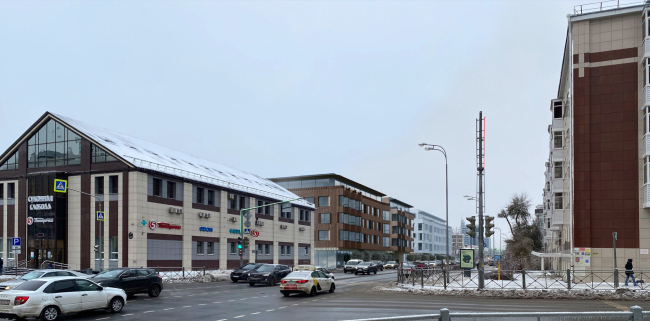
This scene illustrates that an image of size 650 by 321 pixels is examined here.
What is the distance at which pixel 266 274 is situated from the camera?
39.9 meters

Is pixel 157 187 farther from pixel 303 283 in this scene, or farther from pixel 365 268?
pixel 303 283

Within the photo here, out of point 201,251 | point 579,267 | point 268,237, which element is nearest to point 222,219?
point 201,251

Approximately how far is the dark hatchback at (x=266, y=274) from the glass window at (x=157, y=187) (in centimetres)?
1538

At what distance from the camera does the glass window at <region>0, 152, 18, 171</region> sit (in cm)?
5641

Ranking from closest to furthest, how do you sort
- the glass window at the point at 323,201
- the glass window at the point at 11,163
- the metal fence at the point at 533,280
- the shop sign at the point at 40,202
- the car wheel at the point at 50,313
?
1. the car wheel at the point at 50,313
2. the metal fence at the point at 533,280
3. the shop sign at the point at 40,202
4. the glass window at the point at 11,163
5. the glass window at the point at 323,201

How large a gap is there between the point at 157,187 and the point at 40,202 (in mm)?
10734

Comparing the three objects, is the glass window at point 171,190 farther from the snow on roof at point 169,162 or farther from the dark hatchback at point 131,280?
the dark hatchback at point 131,280

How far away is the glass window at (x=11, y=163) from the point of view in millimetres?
56406

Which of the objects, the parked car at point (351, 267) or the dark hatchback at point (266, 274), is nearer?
the dark hatchback at point (266, 274)

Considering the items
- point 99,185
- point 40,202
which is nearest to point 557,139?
point 99,185

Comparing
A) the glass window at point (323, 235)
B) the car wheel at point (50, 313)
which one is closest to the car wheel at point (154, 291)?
the car wheel at point (50, 313)

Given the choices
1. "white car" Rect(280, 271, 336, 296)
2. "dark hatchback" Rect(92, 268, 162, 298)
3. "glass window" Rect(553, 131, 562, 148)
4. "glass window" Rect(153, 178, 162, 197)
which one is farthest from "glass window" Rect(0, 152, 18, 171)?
"glass window" Rect(553, 131, 562, 148)

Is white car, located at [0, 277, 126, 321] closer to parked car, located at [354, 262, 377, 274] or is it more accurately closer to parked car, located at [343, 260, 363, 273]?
parked car, located at [354, 262, 377, 274]

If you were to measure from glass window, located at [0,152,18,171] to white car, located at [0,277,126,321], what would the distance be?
4197 centimetres
